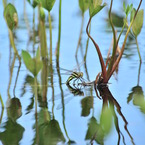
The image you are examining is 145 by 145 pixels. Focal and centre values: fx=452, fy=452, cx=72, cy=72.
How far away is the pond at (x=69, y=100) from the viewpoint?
3.24 feet

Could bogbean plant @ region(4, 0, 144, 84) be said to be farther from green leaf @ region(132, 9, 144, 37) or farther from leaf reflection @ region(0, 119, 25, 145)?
leaf reflection @ region(0, 119, 25, 145)

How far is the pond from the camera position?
986 mm

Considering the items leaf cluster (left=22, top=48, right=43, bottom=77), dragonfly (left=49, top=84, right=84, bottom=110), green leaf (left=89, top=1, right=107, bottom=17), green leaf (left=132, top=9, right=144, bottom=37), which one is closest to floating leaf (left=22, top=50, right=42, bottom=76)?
leaf cluster (left=22, top=48, right=43, bottom=77)

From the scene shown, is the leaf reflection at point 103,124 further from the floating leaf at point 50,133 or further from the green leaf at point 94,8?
the green leaf at point 94,8

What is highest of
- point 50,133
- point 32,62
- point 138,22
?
point 138,22

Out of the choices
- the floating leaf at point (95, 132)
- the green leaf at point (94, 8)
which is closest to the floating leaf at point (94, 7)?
the green leaf at point (94, 8)

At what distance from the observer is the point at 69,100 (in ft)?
4.06

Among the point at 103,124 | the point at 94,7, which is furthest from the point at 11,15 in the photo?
the point at 103,124

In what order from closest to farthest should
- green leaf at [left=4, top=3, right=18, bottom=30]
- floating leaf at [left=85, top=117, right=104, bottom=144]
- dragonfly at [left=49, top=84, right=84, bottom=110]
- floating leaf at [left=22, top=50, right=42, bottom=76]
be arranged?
1. floating leaf at [left=85, top=117, right=104, bottom=144]
2. floating leaf at [left=22, top=50, right=42, bottom=76]
3. dragonfly at [left=49, top=84, right=84, bottom=110]
4. green leaf at [left=4, top=3, right=18, bottom=30]

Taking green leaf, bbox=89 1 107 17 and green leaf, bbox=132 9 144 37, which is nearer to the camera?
green leaf, bbox=89 1 107 17

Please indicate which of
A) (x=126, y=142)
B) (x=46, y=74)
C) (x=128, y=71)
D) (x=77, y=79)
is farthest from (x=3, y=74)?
(x=126, y=142)

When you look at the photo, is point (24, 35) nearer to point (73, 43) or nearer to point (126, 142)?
point (73, 43)

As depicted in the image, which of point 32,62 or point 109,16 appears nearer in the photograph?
point 32,62

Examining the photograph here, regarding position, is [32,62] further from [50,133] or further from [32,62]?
[50,133]
